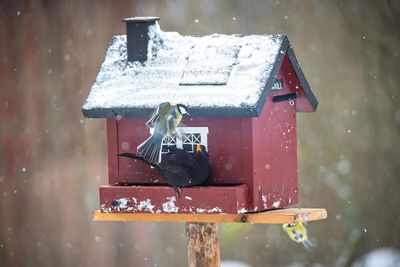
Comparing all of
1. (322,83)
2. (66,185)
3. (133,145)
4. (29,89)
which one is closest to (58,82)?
(29,89)

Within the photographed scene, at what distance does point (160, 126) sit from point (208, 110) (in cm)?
24

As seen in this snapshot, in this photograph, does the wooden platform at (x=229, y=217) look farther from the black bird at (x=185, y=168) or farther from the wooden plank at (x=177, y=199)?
the black bird at (x=185, y=168)

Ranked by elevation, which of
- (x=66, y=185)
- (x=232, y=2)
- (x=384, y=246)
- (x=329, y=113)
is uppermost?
(x=232, y=2)

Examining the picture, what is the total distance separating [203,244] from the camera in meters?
4.77

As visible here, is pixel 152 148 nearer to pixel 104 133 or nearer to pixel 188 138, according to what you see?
pixel 188 138

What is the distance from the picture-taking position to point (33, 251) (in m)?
8.47

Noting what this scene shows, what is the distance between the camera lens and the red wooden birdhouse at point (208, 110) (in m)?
4.45

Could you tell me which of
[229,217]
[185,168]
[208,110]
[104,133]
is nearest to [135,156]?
[185,168]

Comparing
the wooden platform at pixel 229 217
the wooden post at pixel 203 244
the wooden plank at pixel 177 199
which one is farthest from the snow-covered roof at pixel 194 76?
the wooden post at pixel 203 244

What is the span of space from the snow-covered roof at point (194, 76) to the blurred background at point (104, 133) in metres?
2.85

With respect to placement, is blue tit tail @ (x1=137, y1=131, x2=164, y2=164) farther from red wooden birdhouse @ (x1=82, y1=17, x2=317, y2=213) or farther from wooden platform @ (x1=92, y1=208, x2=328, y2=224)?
wooden platform @ (x1=92, y1=208, x2=328, y2=224)

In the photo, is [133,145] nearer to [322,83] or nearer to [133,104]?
[133,104]

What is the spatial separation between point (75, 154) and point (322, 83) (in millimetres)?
2204

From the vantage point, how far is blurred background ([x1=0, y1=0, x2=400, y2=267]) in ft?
25.1
